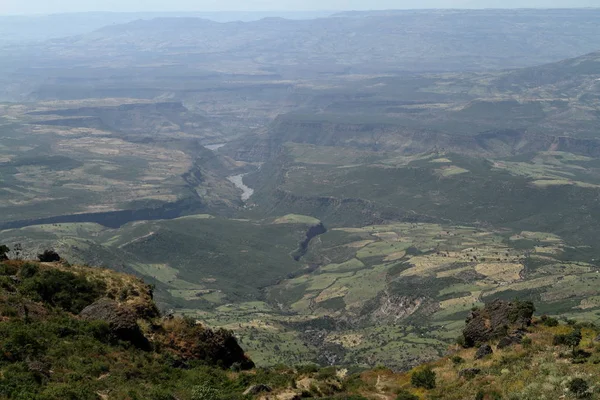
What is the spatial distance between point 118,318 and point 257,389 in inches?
494

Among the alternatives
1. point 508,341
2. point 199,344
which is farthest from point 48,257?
point 508,341

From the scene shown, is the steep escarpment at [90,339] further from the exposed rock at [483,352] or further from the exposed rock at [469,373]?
the exposed rock at [483,352]

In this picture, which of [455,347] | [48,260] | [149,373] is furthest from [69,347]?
[455,347]

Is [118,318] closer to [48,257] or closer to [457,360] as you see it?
[48,257]

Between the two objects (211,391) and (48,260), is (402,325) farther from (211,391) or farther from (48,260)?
(211,391)

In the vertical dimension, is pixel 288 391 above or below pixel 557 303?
above

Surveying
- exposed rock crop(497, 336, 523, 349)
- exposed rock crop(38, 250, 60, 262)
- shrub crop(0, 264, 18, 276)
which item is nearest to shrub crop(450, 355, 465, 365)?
exposed rock crop(497, 336, 523, 349)

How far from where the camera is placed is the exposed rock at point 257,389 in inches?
1935

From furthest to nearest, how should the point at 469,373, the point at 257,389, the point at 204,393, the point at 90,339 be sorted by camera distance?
1. the point at 90,339
2. the point at 469,373
3. the point at 257,389
4. the point at 204,393

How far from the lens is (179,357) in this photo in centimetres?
5675

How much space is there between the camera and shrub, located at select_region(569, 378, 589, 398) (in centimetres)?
4016

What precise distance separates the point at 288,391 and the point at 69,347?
14901mm

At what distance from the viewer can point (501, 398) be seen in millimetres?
43219

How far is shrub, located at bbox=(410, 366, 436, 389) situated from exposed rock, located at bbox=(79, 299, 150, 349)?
19692 mm
